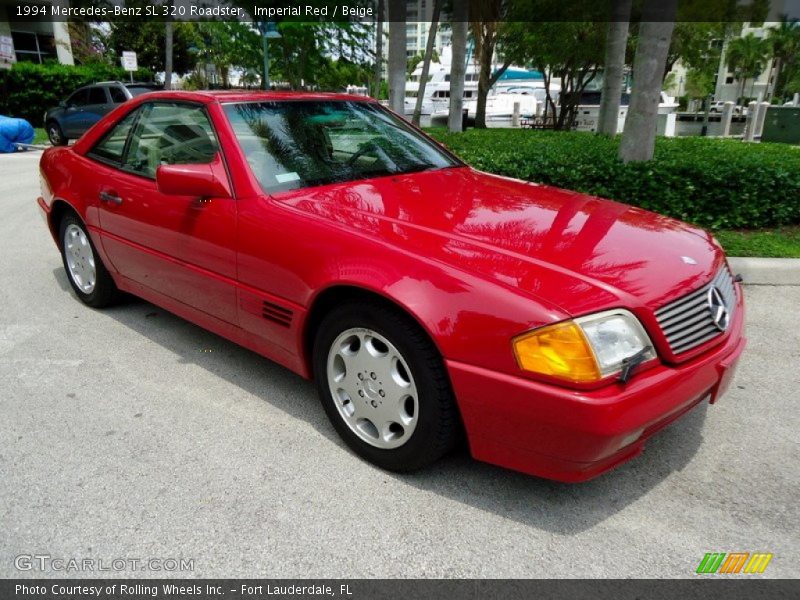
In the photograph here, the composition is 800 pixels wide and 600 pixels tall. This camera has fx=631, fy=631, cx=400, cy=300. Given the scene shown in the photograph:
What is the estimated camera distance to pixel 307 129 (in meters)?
3.40

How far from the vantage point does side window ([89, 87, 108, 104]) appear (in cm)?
1594

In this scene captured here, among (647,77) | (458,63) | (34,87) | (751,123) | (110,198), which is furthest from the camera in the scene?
(34,87)

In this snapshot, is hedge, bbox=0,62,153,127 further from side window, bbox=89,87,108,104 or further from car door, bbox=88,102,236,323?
car door, bbox=88,102,236,323

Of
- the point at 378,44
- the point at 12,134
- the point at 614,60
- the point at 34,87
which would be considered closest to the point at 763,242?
the point at 614,60

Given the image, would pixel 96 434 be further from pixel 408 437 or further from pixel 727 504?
pixel 727 504

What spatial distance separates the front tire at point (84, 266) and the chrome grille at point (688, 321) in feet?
11.5

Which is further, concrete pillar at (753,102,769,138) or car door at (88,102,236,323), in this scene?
concrete pillar at (753,102,769,138)

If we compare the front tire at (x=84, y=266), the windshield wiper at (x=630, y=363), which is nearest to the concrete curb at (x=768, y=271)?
the windshield wiper at (x=630, y=363)

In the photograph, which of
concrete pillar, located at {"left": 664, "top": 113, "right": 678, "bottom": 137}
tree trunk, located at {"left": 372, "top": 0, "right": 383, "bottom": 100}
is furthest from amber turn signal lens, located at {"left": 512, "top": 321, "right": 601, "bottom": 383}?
concrete pillar, located at {"left": 664, "top": 113, "right": 678, "bottom": 137}

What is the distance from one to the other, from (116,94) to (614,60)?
11884 mm

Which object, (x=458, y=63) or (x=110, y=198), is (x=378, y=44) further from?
(x=110, y=198)

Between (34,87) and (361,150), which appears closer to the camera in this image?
(361,150)

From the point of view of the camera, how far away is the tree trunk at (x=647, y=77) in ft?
21.5

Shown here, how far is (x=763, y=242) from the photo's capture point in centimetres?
552
